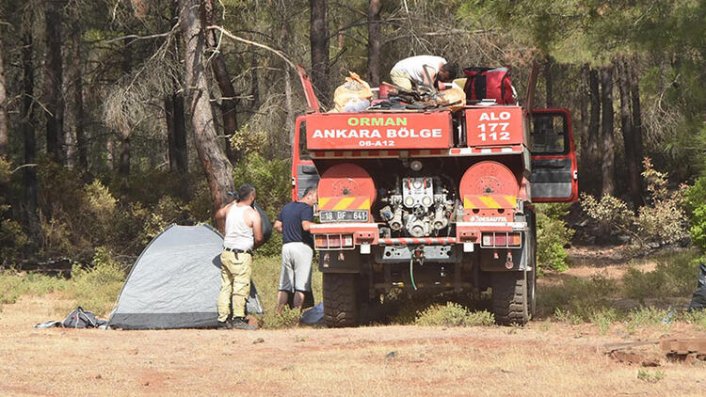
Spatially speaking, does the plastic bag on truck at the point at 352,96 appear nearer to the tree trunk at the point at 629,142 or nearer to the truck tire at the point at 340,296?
the truck tire at the point at 340,296

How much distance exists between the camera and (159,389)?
29.8 feet

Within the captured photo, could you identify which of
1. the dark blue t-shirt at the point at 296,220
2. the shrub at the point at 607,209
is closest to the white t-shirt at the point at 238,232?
the dark blue t-shirt at the point at 296,220

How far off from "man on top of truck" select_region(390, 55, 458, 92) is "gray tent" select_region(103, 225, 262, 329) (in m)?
3.33

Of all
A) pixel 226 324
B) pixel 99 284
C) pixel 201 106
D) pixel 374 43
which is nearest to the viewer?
pixel 226 324

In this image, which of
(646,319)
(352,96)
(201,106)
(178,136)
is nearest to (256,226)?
(352,96)

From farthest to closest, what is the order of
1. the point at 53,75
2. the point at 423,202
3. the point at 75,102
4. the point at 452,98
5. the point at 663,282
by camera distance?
the point at 75,102
the point at 53,75
the point at 663,282
the point at 423,202
the point at 452,98

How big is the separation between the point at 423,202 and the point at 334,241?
3.45 ft

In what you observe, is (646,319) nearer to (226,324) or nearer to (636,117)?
(226,324)

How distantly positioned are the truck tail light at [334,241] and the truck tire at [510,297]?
173 centimetres

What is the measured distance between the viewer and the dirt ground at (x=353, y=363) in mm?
8789

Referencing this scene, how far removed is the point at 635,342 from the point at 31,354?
5605mm

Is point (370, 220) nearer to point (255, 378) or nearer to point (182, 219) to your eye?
point (255, 378)

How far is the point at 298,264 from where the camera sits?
1429cm

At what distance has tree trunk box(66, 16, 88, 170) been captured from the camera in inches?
1201
